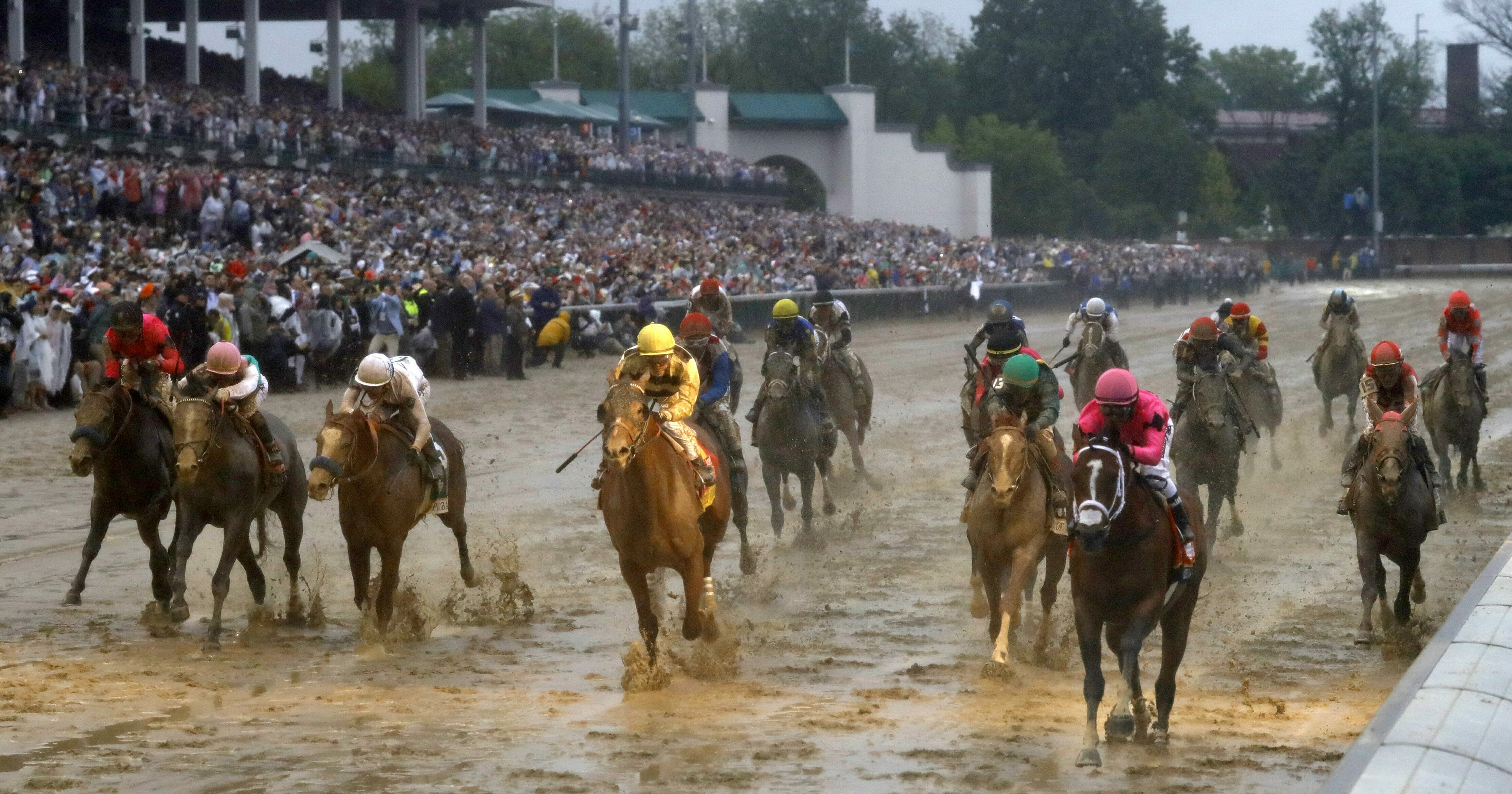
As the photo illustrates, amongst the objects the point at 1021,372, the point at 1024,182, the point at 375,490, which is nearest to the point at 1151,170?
the point at 1024,182

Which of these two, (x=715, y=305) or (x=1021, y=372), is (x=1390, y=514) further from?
(x=715, y=305)

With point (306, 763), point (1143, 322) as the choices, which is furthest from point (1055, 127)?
point (306, 763)

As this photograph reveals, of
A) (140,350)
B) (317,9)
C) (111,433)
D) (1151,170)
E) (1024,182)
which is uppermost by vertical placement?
(317,9)

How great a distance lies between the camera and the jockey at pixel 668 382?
31.1 feet

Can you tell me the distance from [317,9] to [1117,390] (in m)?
48.4

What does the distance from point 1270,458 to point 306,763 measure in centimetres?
1397

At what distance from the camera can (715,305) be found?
1394cm

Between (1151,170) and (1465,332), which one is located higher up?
(1151,170)

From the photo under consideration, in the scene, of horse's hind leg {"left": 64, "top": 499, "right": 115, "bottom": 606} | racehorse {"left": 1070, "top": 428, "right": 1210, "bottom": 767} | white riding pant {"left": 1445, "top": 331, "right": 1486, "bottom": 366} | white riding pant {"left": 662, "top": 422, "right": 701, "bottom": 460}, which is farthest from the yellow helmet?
white riding pant {"left": 1445, "top": 331, "right": 1486, "bottom": 366}

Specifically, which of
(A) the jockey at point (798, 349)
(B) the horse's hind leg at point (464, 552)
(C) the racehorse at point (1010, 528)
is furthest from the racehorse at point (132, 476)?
(C) the racehorse at point (1010, 528)

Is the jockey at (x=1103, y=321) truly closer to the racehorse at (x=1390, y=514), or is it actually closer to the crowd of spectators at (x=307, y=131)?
the racehorse at (x=1390, y=514)

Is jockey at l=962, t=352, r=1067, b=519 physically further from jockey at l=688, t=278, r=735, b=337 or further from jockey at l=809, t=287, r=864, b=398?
jockey at l=809, t=287, r=864, b=398

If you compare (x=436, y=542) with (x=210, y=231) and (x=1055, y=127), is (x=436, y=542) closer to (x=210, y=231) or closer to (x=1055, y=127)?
(x=210, y=231)

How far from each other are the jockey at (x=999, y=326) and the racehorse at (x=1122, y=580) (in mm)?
4166
